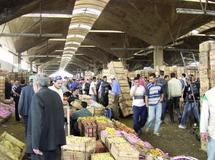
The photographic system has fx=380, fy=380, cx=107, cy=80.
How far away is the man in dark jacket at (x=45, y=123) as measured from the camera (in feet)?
14.4

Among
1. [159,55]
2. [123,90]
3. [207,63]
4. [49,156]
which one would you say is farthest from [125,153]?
[159,55]

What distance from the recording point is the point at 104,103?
14969 millimetres

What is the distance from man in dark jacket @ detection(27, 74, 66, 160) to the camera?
4.39 m

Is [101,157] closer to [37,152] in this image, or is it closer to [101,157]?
[101,157]

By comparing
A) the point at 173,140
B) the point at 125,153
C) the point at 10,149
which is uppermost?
the point at 125,153

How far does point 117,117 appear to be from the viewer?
13.7 meters

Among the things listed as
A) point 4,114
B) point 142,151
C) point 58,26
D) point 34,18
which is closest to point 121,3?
point 34,18

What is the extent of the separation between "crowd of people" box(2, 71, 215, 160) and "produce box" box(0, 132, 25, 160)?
A: 360 millimetres

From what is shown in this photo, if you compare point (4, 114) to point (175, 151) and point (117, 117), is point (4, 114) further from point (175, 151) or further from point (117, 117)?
point (175, 151)

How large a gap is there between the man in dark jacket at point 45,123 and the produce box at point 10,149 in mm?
1878

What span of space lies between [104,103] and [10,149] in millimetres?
8171

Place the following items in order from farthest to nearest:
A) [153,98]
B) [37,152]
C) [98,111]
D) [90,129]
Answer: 1. [98,111]
2. [153,98]
3. [90,129]
4. [37,152]

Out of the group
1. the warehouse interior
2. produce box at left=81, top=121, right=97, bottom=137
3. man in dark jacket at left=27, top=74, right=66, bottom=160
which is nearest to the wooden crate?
man in dark jacket at left=27, top=74, right=66, bottom=160

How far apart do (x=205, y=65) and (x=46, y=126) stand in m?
5.06
